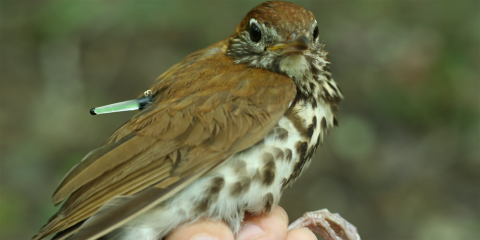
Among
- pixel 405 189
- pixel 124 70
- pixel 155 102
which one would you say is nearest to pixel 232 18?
pixel 124 70

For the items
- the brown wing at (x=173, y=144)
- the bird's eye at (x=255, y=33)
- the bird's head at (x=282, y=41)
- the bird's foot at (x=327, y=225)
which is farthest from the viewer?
the bird's foot at (x=327, y=225)

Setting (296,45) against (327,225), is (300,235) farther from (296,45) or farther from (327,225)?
(296,45)

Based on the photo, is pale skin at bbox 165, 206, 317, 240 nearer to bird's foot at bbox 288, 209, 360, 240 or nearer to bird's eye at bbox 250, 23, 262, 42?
bird's foot at bbox 288, 209, 360, 240

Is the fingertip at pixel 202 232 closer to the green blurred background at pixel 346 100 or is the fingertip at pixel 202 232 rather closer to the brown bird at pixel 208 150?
the brown bird at pixel 208 150

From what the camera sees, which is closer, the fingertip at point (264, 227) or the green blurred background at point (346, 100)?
the fingertip at point (264, 227)

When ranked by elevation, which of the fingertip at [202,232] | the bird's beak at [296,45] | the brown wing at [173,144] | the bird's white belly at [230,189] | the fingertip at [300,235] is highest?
the bird's beak at [296,45]

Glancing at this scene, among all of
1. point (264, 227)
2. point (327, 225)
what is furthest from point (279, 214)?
point (327, 225)

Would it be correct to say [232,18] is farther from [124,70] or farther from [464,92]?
[464,92]

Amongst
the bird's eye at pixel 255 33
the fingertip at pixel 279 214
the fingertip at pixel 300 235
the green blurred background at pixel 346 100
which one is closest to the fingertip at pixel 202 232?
the fingertip at pixel 279 214
